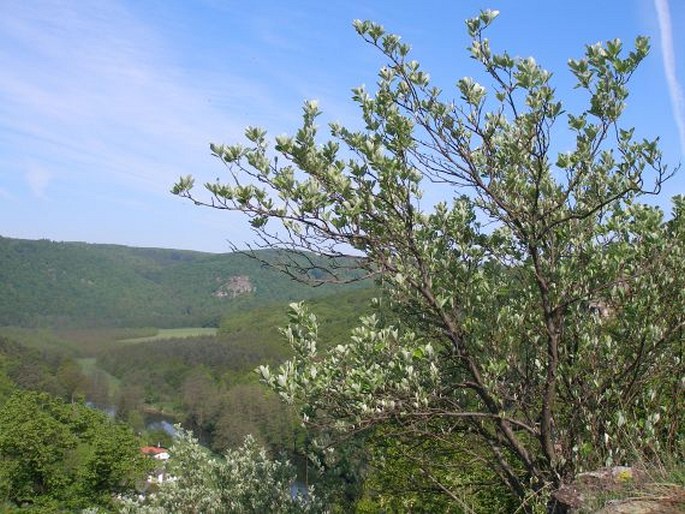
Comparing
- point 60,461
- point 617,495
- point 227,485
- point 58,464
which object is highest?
point 617,495

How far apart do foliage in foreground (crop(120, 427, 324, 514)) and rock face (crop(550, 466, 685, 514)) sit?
3.13 meters

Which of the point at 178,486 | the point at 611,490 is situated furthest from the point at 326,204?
the point at 178,486

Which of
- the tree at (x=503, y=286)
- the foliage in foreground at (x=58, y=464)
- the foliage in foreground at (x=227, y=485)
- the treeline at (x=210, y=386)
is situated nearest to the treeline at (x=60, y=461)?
the foliage in foreground at (x=58, y=464)

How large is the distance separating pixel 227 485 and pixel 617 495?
5392mm

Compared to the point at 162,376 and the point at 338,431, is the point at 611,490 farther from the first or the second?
the point at 162,376

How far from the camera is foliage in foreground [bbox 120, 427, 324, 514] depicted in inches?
306

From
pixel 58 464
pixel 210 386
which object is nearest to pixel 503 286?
pixel 58 464

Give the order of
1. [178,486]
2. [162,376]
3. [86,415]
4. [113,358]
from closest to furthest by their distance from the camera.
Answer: [178,486] < [86,415] < [162,376] < [113,358]

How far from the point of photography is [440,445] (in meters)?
7.18

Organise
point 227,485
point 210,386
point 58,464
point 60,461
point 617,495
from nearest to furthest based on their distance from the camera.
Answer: point 617,495 → point 227,485 → point 58,464 → point 60,461 → point 210,386

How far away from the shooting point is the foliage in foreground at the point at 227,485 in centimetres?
778

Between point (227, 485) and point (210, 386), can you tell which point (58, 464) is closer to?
point (227, 485)

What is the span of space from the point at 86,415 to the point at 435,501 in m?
53.7

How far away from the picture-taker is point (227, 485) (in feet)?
28.3
